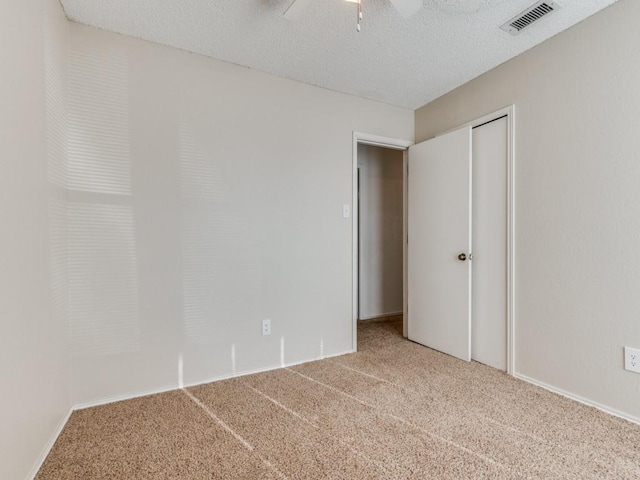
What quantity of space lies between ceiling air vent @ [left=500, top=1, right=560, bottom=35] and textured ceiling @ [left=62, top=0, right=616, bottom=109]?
45mm

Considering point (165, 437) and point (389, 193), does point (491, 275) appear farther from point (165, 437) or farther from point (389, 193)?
point (165, 437)

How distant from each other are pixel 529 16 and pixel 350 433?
101 inches

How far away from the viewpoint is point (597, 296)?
1.93 m

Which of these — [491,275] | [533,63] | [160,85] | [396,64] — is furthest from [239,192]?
[533,63]

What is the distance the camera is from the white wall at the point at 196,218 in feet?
6.55

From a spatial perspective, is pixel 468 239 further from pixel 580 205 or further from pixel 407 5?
pixel 407 5

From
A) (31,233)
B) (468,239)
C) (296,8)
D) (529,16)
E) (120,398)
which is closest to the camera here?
(31,233)

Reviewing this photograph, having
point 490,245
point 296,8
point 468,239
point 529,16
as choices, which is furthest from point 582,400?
point 296,8

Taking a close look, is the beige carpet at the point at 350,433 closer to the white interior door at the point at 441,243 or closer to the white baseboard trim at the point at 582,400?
the white baseboard trim at the point at 582,400

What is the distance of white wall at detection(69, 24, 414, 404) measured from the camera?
2.00m

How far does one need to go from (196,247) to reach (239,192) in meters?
0.51

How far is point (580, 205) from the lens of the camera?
2.00m

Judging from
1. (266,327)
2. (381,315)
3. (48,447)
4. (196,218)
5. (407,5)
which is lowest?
(381,315)

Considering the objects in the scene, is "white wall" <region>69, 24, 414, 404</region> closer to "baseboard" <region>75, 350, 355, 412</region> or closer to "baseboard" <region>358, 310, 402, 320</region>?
"baseboard" <region>75, 350, 355, 412</region>
